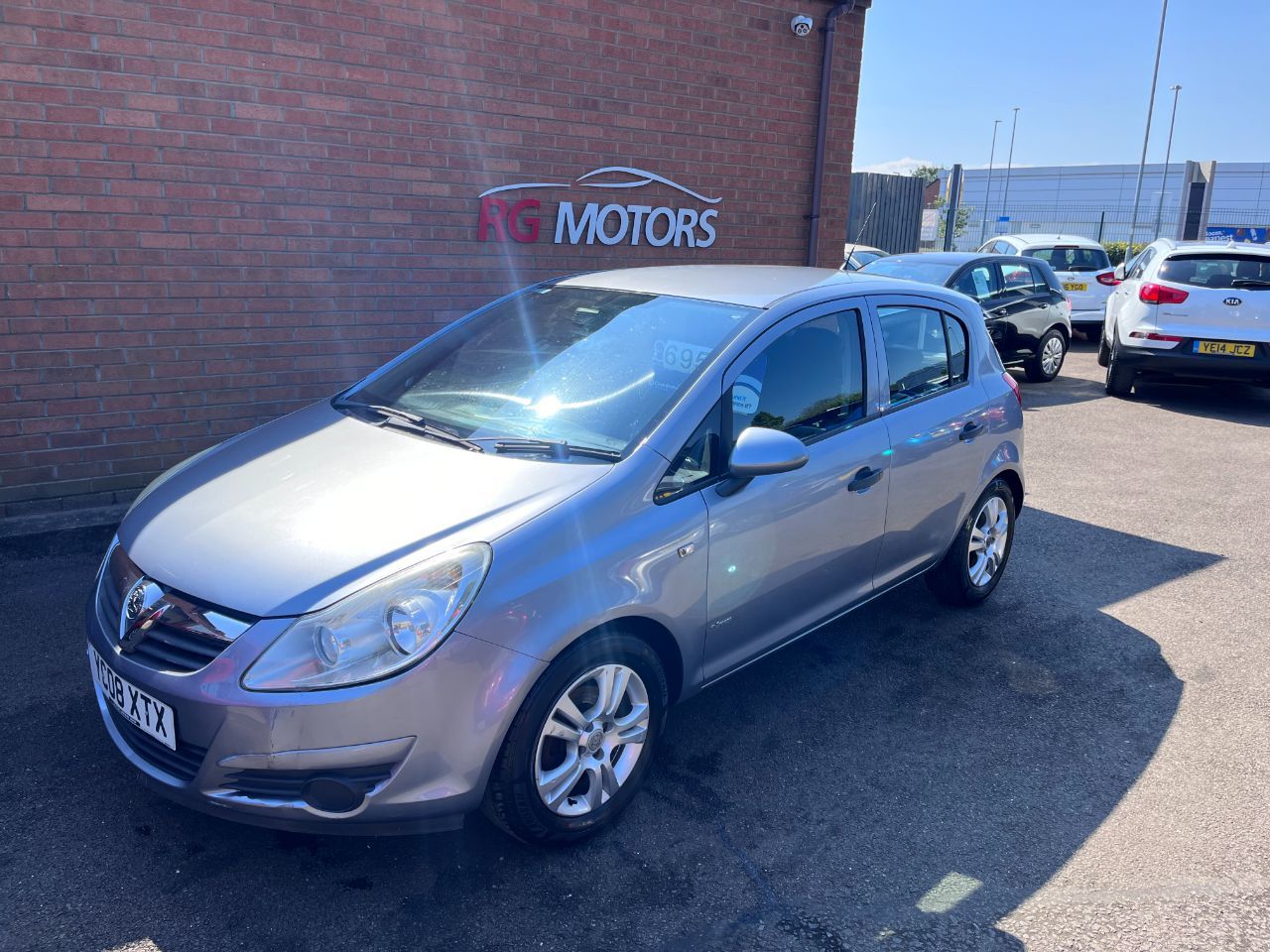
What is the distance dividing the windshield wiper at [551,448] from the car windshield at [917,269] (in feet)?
26.7

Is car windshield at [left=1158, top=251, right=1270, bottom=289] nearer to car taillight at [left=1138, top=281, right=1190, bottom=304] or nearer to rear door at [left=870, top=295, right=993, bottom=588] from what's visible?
car taillight at [left=1138, top=281, right=1190, bottom=304]

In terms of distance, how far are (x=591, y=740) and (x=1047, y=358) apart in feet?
35.2

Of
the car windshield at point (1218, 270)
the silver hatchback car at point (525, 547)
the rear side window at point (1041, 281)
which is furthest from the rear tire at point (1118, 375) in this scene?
the silver hatchback car at point (525, 547)

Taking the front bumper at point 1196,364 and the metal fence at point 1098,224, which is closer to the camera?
the front bumper at point 1196,364

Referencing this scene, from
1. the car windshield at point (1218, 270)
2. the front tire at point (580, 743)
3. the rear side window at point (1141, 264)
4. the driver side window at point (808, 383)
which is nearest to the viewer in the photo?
the front tire at point (580, 743)

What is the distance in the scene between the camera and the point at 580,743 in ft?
9.63

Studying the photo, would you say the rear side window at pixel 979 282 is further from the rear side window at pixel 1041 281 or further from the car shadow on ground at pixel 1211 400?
the car shadow on ground at pixel 1211 400

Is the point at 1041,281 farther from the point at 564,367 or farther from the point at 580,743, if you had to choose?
the point at 580,743

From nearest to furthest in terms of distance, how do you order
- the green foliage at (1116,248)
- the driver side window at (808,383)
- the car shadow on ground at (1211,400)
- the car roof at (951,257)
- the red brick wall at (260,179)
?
the driver side window at (808,383) → the red brick wall at (260,179) → the car shadow on ground at (1211,400) → the car roof at (951,257) → the green foliage at (1116,248)

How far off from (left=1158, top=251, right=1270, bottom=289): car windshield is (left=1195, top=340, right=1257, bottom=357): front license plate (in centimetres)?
63

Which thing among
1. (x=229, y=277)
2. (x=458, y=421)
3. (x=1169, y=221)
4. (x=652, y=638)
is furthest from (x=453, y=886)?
(x=1169, y=221)

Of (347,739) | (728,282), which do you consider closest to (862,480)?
(728,282)

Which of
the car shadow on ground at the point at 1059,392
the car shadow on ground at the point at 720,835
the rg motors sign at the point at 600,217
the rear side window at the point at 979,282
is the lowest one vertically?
the car shadow on ground at the point at 720,835

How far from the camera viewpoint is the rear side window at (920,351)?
4195 millimetres
